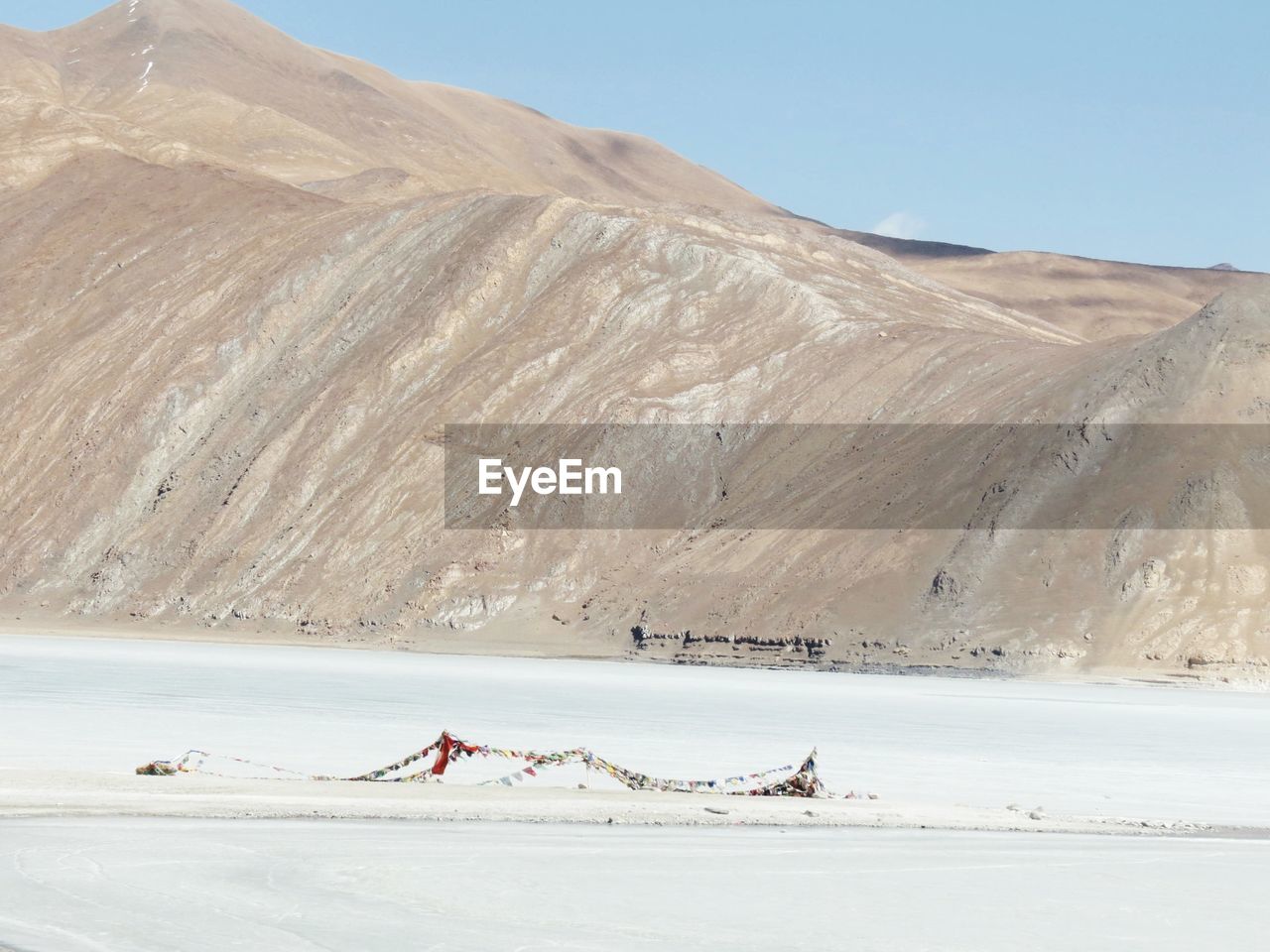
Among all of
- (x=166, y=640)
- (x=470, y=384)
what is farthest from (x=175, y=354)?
(x=166, y=640)

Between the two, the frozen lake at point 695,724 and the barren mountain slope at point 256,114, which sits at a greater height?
the barren mountain slope at point 256,114

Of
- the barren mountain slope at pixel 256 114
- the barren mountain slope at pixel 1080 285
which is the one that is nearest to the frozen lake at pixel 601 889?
the barren mountain slope at pixel 256 114

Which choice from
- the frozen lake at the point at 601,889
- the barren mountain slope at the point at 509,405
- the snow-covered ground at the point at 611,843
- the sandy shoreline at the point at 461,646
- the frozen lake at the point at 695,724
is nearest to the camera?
the frozen lake at the point at 601,889

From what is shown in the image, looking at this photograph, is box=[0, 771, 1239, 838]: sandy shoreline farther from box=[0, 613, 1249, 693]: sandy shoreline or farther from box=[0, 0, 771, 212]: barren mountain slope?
box=[0, 0, 771, 212]: barren mountain slope

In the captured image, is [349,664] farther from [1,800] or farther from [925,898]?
[925,898]

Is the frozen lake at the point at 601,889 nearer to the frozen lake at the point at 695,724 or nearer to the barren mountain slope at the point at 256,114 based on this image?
the frozen lake at the point at 695,724

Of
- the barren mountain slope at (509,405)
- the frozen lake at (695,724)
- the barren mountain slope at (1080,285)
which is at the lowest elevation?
the frozen lake at (695,724)
